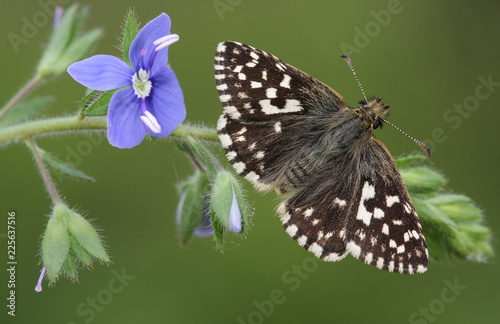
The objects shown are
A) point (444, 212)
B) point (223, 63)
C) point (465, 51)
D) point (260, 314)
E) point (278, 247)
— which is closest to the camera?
point (223, 63)

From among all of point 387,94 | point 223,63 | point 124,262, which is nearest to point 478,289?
point 387,94

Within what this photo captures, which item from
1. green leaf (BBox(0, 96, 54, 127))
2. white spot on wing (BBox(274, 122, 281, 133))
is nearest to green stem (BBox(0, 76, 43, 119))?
green leaf (BBox(0, 96, 54, 127))

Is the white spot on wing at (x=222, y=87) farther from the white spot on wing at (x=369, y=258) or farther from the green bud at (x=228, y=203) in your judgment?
the white spot on wing at (x=369, y=258)

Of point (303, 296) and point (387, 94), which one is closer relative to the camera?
point (303, 296)

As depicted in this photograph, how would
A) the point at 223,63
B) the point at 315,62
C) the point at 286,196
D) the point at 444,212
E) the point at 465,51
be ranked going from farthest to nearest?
the point at 465,51, the point at 315,62, the point at 444,212, the point at 286,196, the point at 223,63

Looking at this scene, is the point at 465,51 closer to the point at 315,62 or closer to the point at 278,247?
the point at 315,62

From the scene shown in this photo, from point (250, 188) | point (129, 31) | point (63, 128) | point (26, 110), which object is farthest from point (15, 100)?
point (250, 188)

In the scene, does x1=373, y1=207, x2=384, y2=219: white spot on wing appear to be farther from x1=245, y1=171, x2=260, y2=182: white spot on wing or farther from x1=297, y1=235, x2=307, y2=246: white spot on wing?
x1=245, y1=171, x2=260, y2=182: white spot on wing
